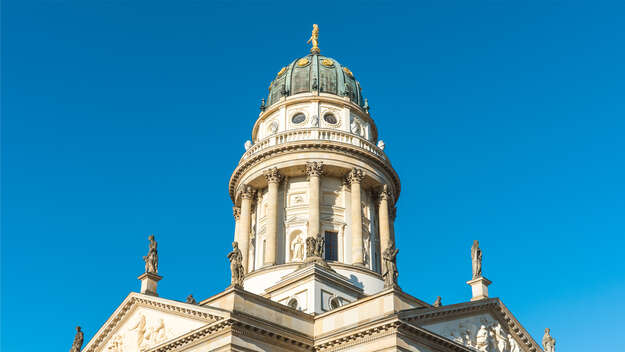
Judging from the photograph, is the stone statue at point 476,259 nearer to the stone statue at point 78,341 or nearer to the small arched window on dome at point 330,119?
the small arched window on dome at point 330,119

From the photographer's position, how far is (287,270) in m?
43.1

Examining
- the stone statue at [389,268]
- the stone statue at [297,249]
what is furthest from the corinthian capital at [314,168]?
the stone statue at [389,268]

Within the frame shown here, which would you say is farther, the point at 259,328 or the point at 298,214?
the point at 298,214

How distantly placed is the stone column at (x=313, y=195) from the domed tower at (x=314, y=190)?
0.06 metres

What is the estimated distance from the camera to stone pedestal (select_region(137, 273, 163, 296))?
122 ft

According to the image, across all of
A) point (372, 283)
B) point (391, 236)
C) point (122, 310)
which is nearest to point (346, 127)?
point (391, 236)

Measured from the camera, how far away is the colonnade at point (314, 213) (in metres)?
44.3

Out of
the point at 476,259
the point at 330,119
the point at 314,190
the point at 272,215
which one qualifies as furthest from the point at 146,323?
the point at 330,119

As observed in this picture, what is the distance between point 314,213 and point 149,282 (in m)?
11.1

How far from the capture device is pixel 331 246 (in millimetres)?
44906

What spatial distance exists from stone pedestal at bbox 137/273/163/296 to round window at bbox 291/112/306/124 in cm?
1589

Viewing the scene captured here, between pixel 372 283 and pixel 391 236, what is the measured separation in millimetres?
5396

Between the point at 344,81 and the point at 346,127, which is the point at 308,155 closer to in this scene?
the point at 346,127

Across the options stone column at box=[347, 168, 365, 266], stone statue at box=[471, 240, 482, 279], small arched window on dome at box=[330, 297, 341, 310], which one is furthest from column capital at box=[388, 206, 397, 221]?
stone statue at box=[471, 240, 482, 279]
